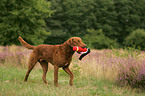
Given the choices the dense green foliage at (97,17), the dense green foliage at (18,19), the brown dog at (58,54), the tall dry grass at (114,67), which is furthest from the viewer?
the dense green foliage at (97,17)

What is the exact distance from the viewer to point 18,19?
21.2 meters

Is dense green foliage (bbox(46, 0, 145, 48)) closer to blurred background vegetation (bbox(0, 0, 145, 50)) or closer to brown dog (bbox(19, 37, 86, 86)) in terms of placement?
blurred background vegetation (bbox(0, 0, 145, 50))

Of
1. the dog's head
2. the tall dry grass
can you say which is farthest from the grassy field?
the dog's head

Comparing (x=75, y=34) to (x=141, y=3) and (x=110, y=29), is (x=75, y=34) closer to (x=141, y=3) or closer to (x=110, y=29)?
(x=110, y=29)

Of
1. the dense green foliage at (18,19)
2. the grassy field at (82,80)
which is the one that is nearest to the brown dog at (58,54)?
the grassy field at (82,80)

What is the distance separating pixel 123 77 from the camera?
6.75 metres

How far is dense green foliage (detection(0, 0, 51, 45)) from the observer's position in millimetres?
20297

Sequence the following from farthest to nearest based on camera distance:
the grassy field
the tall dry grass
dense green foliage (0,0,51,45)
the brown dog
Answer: dense green foliage (0,0,51,45)
the tall dry grass
the brown dog
the grassy field

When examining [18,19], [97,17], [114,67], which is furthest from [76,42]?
[97,17]

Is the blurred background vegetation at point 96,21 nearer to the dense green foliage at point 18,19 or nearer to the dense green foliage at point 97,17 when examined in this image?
the dense green foliage at point 97,17

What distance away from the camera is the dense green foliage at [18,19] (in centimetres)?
2030

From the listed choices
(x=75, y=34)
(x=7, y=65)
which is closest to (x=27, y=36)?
(x=7, y=65)

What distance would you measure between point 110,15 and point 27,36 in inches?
1142

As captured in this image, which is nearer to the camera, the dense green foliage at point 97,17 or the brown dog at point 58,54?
the brown dog at point 58,54
